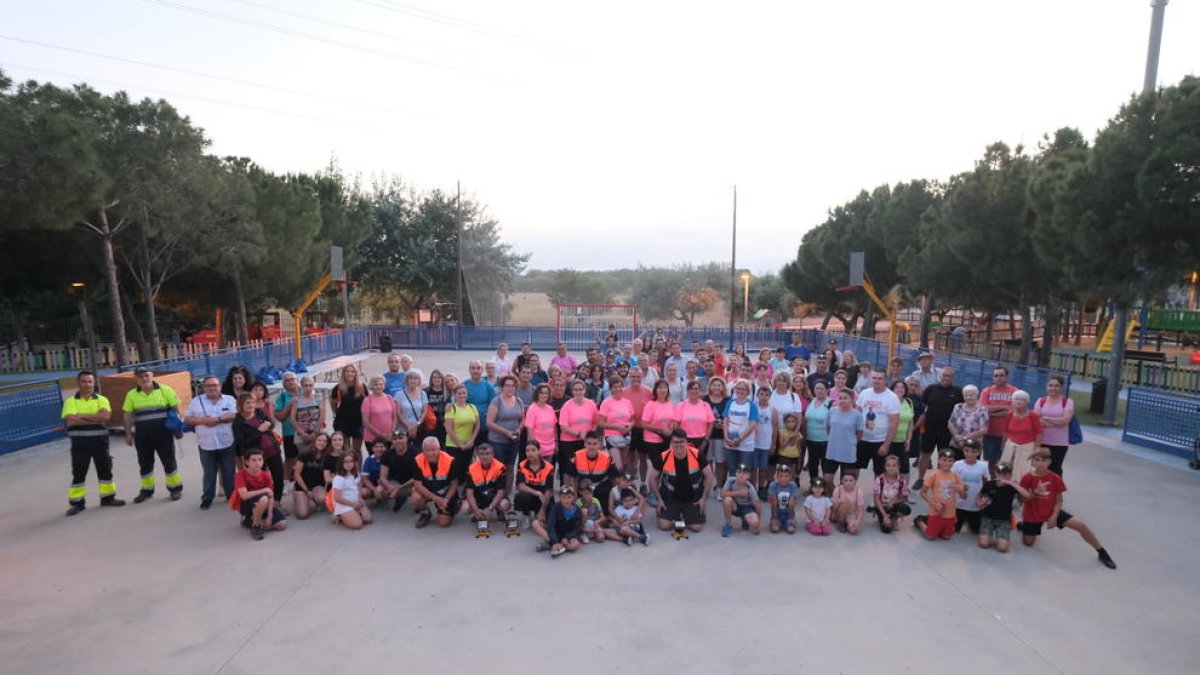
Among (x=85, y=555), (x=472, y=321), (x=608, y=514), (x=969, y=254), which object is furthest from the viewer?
(x=472, y=321)

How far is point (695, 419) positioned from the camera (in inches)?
276

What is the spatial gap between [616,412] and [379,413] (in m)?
2.68

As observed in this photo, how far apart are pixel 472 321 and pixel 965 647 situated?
114 ft

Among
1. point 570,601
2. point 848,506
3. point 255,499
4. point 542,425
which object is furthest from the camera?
point 542,425

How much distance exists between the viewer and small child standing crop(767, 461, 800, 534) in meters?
6.58

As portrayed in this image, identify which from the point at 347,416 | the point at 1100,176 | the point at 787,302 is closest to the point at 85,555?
the point at 347,416

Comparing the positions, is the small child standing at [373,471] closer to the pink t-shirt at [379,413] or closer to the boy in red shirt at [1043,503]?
the pink t-shirt at [379,413]

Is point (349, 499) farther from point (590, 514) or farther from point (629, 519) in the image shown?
point (629, 519)

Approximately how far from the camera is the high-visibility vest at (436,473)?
6.73 m

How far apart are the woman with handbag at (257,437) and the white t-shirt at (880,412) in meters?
6.33

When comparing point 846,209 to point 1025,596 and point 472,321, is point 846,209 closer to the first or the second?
point 472,321

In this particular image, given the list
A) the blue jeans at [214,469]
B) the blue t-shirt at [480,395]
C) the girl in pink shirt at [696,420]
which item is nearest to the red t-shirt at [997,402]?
the girl in pink shirt at [696,420]

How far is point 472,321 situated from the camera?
3766 cm

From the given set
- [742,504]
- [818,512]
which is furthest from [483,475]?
[818,512]
